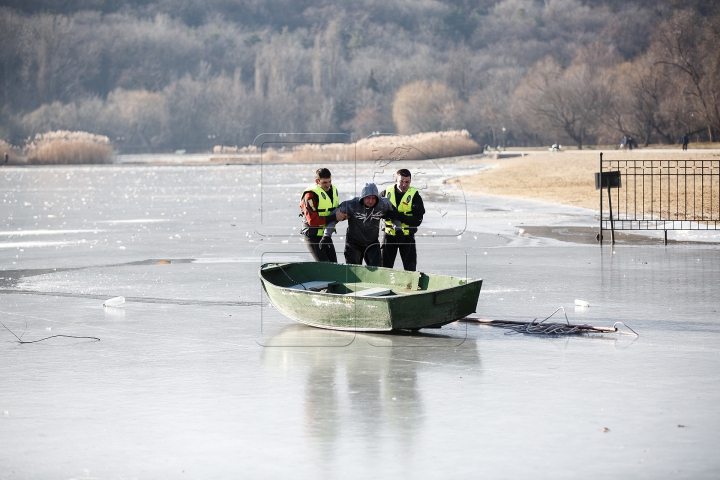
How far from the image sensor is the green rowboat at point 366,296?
10273 millimetres

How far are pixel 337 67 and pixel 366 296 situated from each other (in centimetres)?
15203

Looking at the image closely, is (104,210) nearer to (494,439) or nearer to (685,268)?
(685,268)

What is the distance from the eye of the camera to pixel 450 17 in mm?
184000

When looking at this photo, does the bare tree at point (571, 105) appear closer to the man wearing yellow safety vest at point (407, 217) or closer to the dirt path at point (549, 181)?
the dirt path at point (549, 181)

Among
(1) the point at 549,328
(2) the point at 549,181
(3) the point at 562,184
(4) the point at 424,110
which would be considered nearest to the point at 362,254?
(1) the point at 549,328

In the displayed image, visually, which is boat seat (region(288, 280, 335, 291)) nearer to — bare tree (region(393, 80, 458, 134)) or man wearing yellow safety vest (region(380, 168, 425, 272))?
man wearing yellow safety vest (region(380, 168, 425, 272))

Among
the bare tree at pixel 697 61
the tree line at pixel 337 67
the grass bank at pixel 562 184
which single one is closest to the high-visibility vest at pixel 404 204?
the grass bank at pixel 562 184

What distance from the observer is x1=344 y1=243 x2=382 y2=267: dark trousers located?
12.6 m

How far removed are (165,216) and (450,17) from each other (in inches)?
6285

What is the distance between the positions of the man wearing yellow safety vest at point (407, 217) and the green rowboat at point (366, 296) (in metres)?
1.03

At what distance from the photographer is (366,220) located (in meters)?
12.2

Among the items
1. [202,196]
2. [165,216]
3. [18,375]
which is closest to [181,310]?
[18,375]

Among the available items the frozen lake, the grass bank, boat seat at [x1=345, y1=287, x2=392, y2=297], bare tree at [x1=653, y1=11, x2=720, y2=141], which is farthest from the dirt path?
bare tree at [x1=653, y1=11, x2=720, y2=141]

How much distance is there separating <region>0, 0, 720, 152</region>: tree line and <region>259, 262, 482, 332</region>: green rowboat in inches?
3248
